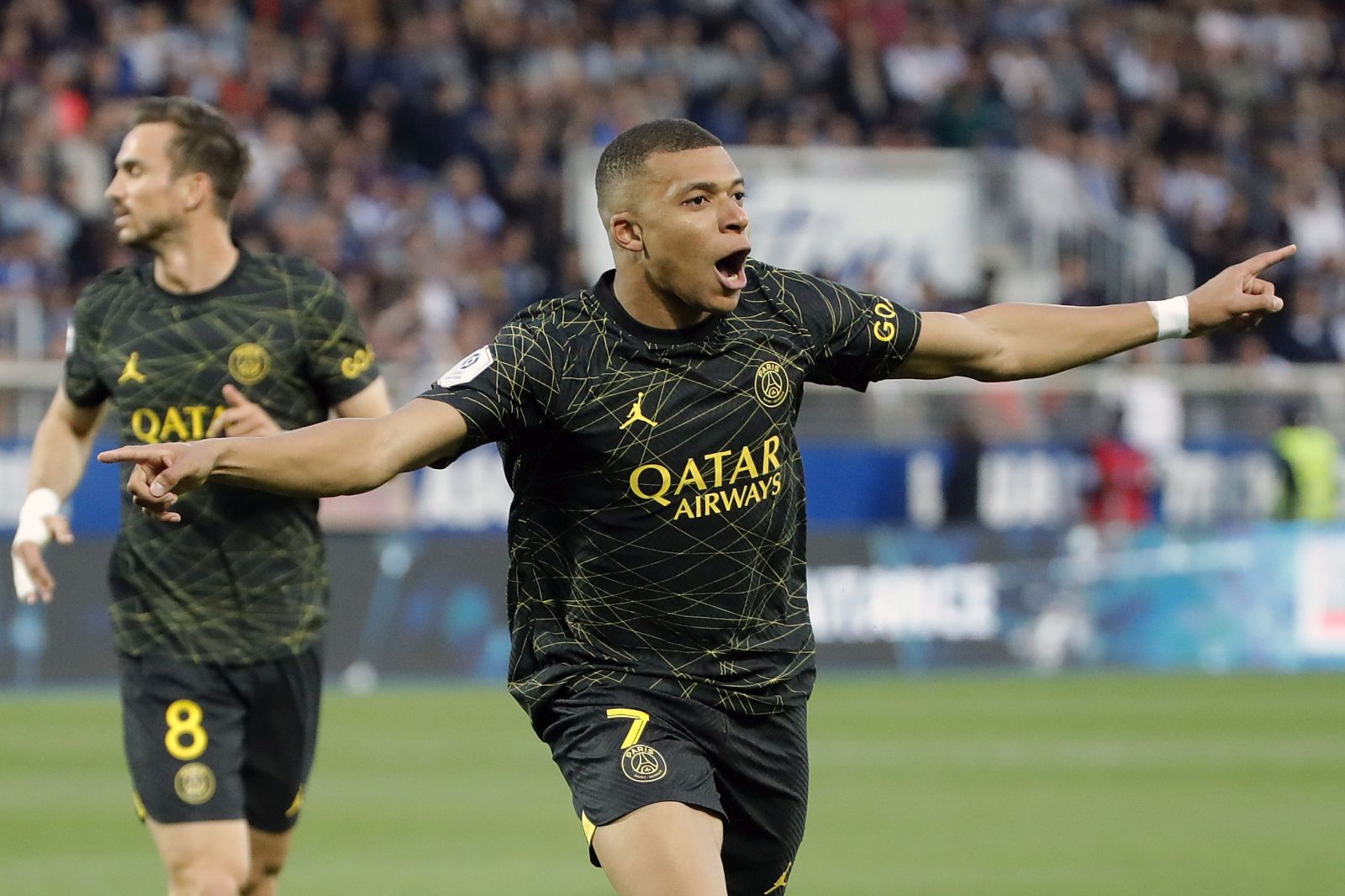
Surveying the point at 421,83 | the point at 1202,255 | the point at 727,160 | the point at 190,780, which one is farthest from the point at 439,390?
the point at 1202,255

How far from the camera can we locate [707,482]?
5254 millimetres

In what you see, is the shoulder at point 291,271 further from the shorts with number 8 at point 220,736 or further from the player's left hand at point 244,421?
the shorts with number 8 at point 220,736

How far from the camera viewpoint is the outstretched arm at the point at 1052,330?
559 centimetres

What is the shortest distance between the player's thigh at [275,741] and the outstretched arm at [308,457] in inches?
73.6

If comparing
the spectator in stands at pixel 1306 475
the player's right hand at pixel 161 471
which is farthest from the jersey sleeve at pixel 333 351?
the spectator in stands at pixel 1306 475

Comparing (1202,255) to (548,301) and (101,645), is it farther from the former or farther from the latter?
(548,301)

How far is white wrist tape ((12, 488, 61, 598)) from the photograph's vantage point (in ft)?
21.5

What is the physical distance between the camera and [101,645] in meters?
16.3

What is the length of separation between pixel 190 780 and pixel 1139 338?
2.86 m

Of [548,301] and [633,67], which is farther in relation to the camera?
[633,67]

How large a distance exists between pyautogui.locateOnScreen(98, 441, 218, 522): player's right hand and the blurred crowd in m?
14.1

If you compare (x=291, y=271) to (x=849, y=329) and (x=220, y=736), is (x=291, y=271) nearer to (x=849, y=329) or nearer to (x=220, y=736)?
(x=220, y=736)

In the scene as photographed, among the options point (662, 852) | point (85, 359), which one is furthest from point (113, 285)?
point (662, 852)

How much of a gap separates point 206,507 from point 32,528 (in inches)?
20.3
